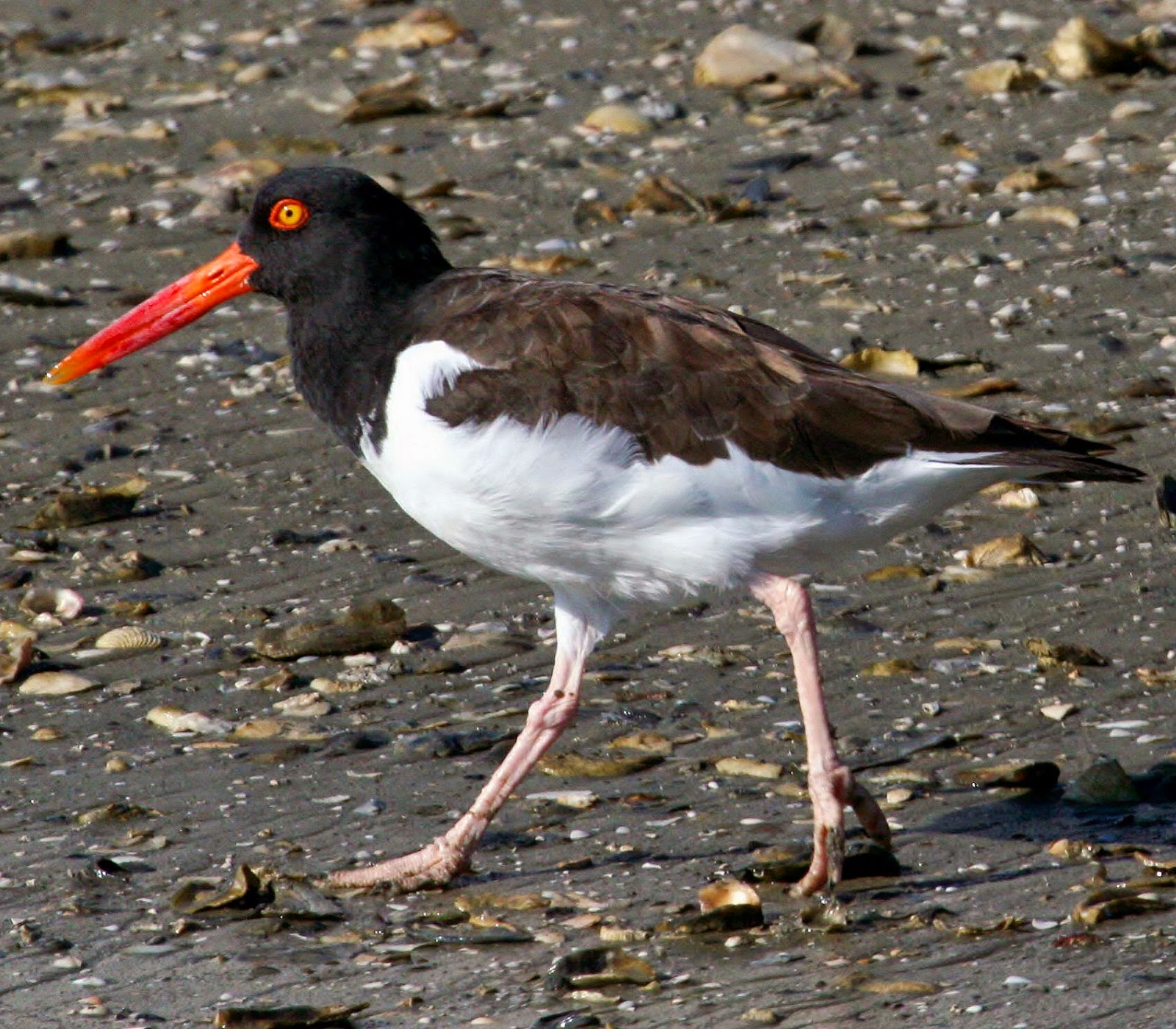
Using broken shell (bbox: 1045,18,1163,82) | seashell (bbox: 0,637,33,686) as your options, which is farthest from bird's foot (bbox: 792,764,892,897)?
broken shell (bbox: 1045,18,1163,82)

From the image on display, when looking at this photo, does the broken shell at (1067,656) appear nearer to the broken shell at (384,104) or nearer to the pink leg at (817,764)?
the pink leg at (817,764)

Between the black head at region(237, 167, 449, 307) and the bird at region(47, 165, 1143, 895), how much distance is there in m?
0.11

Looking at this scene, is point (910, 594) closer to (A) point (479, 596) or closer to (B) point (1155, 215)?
(A) point (479, 596)

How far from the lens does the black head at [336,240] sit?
4.86 m

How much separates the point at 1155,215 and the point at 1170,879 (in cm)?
444

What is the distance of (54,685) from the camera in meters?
5.45

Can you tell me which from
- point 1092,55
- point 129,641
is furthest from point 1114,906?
point 1092,55

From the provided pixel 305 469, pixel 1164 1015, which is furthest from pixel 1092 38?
pixel 1164 1015

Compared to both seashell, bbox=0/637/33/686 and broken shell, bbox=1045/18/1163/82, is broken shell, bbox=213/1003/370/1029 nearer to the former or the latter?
seashell, bbox=0/637/33/686

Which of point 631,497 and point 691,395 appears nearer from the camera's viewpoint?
point 631,497

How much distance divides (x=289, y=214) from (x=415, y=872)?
5.70ft

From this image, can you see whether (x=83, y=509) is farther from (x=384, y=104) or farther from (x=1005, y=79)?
(x=1005, y=79)

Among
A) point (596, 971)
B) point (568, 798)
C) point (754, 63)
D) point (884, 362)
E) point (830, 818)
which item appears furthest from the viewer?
point (754, 63)

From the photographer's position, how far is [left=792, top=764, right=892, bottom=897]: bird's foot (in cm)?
427
